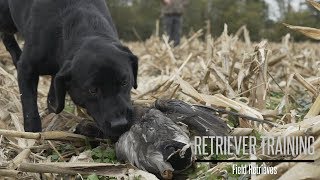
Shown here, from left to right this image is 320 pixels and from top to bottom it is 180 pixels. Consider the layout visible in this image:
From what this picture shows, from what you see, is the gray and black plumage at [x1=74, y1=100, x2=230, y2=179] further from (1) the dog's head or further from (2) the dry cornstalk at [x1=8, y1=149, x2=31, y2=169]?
(2) the dry cornstalk at [x1=8, y1=149, x2=31, y2=169]

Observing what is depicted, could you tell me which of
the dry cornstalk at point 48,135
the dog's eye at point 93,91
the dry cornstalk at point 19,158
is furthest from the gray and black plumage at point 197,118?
the dry cornstalk at point 19,158

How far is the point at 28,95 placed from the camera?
12.5 feet

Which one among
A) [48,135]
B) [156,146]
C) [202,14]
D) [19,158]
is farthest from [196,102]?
[202,14]

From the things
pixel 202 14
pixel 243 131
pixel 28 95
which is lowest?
pixel 202 14

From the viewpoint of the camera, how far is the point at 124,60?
127 inches

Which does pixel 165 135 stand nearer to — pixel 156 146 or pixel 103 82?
pixel 156 146

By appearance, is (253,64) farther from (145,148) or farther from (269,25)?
(269,25)

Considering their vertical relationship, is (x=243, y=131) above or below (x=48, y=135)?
above

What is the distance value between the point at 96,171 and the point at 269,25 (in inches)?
1632

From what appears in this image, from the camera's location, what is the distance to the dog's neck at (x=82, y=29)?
343 centimetres

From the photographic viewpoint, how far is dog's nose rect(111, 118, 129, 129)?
2.97m

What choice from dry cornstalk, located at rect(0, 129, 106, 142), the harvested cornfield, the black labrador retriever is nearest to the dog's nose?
the black labrador retriever

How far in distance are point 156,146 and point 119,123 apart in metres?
0.38

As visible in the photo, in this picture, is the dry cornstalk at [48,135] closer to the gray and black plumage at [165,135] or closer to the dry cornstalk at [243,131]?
the gray and black plumage at [165,135]
